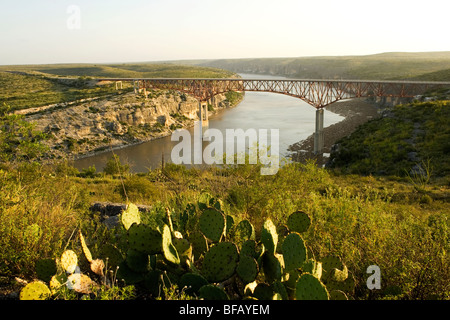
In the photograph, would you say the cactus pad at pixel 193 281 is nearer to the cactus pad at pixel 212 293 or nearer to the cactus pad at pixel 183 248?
the cactus pad at pixel 212 293

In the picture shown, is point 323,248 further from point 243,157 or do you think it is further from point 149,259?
point 243,157

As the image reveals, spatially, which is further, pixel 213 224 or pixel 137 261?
pixel 213 224

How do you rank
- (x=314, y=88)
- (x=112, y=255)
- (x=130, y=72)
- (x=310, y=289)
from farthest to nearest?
(x=130, y=72), (x=314, y=88), (x=112, y=255), (x=310, y=289)

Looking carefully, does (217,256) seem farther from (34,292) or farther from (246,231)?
(34,292)

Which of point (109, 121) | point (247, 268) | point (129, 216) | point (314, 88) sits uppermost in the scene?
point (314, 88)

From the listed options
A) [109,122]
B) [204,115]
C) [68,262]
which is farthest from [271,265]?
[204,115]

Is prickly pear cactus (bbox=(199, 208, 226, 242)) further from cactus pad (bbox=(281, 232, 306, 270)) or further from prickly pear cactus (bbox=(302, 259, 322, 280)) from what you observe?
prickly pear cactus (bbox=(302, 259, 322, 280))

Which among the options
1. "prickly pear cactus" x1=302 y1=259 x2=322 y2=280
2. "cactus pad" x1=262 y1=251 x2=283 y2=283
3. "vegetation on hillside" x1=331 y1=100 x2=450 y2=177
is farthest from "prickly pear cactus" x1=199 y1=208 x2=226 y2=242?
"vegetation on hillside" x1=331 y1=100 x2=450 y2=177
